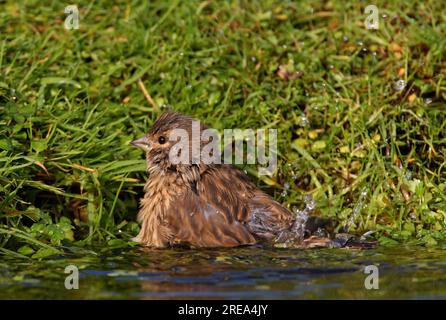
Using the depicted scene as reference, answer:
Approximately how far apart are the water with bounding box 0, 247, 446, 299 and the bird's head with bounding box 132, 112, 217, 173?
0.83 m

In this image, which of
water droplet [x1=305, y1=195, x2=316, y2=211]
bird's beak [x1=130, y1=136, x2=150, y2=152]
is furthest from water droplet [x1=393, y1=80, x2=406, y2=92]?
bird's beak [x1=130, y1=136, x2=150, y2=152]

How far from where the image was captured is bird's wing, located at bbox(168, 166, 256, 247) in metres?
7.59

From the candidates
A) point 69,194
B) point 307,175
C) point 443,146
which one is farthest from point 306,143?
point 69,194

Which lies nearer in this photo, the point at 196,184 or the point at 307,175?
the point at 196,184

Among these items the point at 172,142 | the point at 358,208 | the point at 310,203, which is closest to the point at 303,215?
the point at 310,203

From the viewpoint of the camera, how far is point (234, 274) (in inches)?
259

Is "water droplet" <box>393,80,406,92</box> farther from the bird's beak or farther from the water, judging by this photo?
the bird's beak

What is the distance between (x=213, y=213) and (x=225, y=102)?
68.7 inches

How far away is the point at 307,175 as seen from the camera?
875 cm

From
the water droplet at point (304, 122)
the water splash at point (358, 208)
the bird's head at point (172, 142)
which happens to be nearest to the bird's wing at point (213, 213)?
the bird's head at point (172, 142)

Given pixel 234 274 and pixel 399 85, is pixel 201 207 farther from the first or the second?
pixel 399 85
